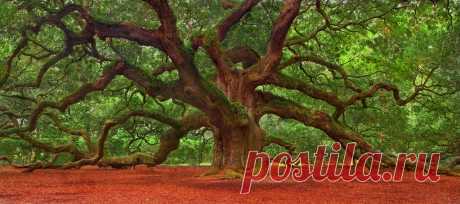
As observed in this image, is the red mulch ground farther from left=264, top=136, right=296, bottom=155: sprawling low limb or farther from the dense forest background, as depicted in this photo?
left=264, top=136, right=296, bottom=155: sprawling low limb

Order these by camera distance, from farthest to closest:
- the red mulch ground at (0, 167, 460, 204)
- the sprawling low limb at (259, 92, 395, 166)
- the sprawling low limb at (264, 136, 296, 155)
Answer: the sprawling low limb at (264, 136, 296, 155) → the sprawling low limb at (259, 92, 395, 166) → the red mulch ground at (0, 167, 460, 204)

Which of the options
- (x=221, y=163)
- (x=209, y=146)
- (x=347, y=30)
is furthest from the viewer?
(x=209, y=146)

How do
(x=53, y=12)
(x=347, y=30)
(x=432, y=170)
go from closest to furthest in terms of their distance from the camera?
(x=53, y=12) < (x=432, y=170) < (x=347, y=30)

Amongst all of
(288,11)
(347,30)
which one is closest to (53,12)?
(288,11)

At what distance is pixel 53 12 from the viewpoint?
48.3 ft

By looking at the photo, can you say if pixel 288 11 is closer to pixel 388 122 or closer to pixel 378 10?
pixel 378 10

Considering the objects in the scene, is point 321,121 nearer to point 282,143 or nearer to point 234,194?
point 282,143

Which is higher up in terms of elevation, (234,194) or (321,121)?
(321,121)

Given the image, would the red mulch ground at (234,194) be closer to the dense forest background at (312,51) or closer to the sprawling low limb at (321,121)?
the sprawling low limb at (321,121)

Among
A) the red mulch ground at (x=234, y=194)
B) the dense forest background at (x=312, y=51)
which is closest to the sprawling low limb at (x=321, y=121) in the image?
the dense forest background at (x=312, y=51)

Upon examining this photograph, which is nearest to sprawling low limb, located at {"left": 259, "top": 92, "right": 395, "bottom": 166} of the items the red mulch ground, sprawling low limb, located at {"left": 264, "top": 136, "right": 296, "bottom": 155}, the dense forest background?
the dense forest background

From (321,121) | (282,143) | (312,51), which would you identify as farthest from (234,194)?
(312,51)

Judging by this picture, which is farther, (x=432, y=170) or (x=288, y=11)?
(x=432, y=170)

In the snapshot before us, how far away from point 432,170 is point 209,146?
16.3 m
